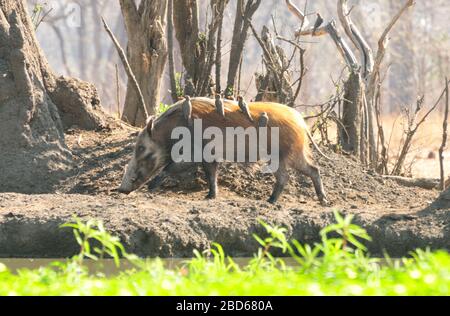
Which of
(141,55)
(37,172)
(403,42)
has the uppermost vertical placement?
(403,42)

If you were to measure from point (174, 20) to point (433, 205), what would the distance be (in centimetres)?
501

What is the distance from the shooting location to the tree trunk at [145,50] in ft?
41.5

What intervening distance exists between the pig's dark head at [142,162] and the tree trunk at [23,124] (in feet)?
3.09

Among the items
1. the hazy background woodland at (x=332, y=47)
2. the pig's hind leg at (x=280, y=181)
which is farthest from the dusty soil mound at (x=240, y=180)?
the hazy background woodland at (x=332, y=47)

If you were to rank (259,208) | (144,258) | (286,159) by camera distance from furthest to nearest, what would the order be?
1. (286,159)
2. (259,208)
3. (144,258)

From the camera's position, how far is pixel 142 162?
33.6ft

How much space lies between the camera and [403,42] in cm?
4397

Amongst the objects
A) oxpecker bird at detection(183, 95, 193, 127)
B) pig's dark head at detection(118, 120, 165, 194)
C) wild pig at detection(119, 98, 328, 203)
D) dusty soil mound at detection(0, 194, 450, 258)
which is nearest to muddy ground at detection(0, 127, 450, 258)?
dusty soil mound at detection(0, 194, 450, 258)

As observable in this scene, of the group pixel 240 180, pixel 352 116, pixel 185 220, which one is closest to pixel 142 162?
pixel 240 180

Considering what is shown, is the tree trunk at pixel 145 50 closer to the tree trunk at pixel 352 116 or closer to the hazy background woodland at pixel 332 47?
the tree trunk at pixel 352 116

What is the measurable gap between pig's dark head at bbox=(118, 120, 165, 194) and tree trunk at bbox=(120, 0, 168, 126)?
95.7 inches

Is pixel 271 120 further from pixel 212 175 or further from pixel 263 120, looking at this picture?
pixel 212 175
